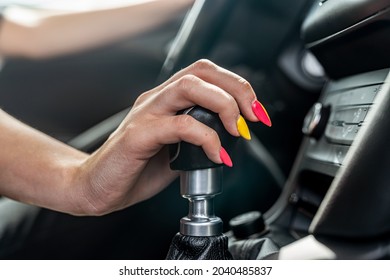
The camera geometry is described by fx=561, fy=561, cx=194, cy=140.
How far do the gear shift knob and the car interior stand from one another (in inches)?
3.9

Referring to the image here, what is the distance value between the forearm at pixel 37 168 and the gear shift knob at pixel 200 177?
135mm

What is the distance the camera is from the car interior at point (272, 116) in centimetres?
45

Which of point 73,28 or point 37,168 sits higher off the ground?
point 73,28

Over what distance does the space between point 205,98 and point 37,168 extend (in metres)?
0.23

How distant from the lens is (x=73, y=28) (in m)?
0.83

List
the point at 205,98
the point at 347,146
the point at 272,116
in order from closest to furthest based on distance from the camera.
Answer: the point at 205,98
the point at 347,146
the point at 272,116

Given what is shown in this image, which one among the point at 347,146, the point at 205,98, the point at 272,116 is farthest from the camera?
the point at 272,116

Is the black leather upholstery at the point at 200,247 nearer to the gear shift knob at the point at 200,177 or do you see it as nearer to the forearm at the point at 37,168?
the gear shift knob at the point at 200,177

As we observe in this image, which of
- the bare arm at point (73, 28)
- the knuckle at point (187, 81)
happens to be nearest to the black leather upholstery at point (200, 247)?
the knuckle at point (187, 81)

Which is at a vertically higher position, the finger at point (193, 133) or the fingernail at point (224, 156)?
the finger at point (193, 133)

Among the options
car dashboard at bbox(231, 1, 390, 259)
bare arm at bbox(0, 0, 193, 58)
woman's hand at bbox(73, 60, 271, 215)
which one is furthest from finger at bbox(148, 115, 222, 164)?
bare arm at bbox(0, 0, 193, 58)

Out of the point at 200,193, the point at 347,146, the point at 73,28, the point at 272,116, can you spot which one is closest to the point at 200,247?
the point at 200,193

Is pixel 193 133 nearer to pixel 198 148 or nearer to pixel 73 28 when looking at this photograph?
pixel 198 148
